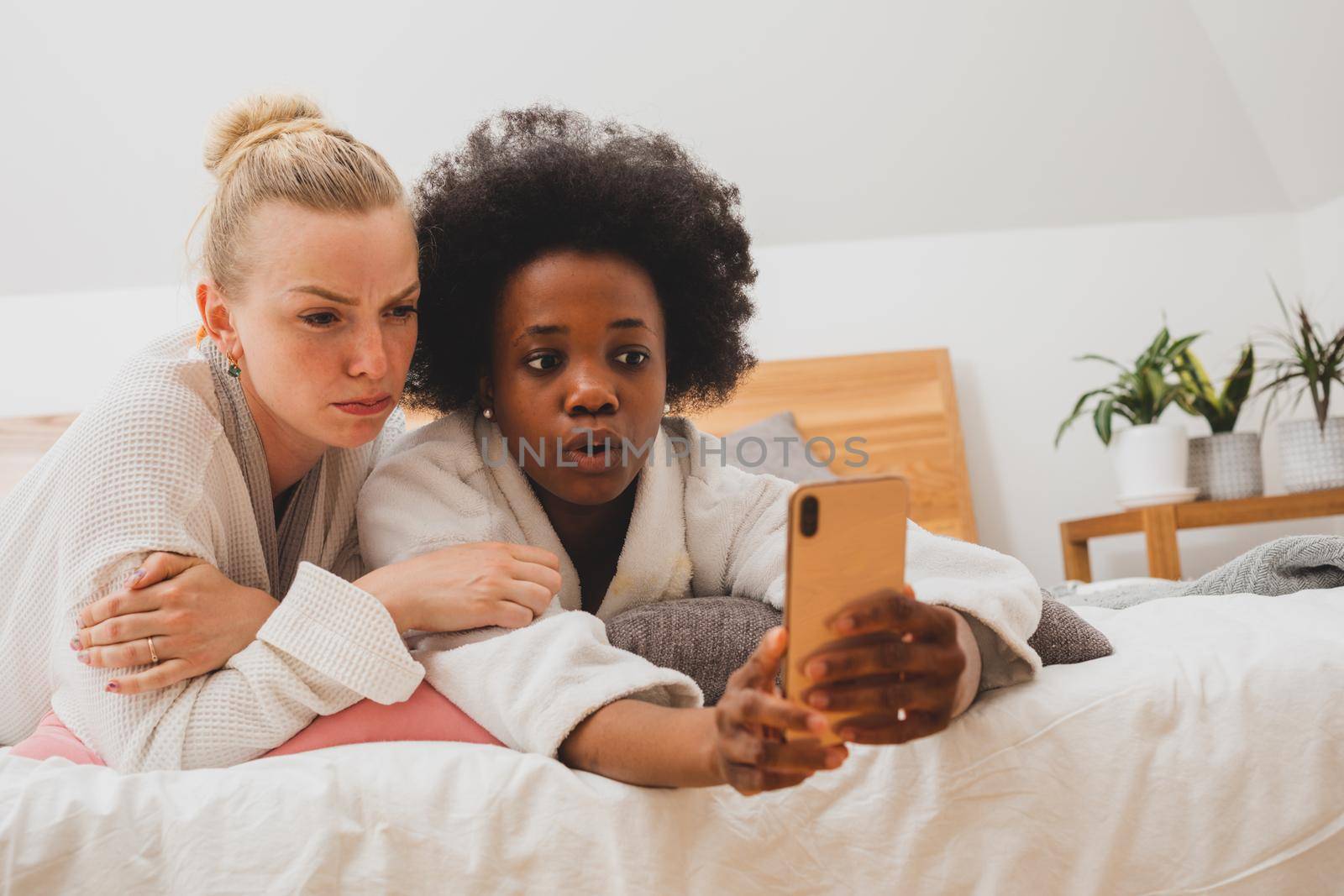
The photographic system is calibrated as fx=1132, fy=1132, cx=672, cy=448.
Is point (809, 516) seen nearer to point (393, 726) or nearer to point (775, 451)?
point (393, 726)

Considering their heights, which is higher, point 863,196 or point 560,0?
point 560,0

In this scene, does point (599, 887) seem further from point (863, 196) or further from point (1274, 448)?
point (1274, 448)

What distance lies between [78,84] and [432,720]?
2736 millimetres

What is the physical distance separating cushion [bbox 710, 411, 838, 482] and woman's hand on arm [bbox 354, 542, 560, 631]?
5.09 ft

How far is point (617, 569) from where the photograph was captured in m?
1.25

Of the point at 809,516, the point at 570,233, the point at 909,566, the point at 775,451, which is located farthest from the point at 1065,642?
the point at 775,451

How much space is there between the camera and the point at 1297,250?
365 cm

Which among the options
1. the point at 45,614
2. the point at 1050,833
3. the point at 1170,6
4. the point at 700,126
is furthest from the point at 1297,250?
the point at 45,614

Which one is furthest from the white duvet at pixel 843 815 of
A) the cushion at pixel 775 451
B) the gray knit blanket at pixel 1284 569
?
the cushion at pixel 775 451

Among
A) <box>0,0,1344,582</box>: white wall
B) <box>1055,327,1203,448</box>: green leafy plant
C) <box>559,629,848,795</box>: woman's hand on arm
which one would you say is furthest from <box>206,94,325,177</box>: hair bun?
<box>1055,327,1203,448</box>: green leafy plant

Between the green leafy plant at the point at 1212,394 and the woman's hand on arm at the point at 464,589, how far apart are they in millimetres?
2572

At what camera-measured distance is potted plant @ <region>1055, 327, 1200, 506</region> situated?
297 centimetres

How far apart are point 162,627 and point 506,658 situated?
0.28m

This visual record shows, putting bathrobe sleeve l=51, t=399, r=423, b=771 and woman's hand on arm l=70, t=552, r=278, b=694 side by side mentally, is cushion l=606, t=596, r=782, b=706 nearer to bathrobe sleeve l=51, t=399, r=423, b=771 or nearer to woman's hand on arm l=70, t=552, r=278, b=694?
bathrobe sleeve l=51, t=399, r=423, b=771
